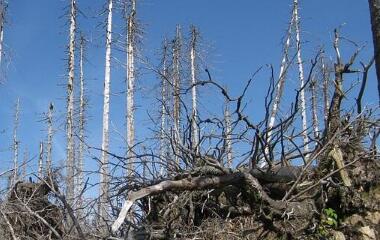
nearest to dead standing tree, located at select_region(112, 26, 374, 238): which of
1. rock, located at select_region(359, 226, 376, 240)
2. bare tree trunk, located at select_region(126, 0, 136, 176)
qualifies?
rock, located at select_region(359, 226, 376, 240)

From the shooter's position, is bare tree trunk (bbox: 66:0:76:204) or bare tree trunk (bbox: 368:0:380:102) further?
bare tree trunk (bbox: 66:0:76:204)

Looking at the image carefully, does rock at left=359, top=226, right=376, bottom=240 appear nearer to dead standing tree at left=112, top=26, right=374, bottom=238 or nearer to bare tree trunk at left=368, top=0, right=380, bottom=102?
dead standing tree at left=112, top=26, right=374, bottom=238

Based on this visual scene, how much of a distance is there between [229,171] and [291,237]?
3.18 ft

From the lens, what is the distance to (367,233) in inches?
227

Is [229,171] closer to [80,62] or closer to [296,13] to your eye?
[296,13]

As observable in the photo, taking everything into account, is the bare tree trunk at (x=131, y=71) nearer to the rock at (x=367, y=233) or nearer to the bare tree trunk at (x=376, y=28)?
the rock at (x=367, y=233)

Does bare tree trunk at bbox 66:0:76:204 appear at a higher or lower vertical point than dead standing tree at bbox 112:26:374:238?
higher

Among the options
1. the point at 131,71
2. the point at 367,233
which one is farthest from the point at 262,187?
the point at 131,71

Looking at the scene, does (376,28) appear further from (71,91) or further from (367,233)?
(71,91)

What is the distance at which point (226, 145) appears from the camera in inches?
262

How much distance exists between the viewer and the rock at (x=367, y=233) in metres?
5.73

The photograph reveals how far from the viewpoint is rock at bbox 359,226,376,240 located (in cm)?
573

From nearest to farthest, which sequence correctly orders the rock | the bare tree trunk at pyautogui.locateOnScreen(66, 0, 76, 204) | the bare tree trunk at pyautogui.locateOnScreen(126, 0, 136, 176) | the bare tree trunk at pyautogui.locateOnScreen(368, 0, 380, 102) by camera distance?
the bare tree trunk at pyautogui.locateOnScreen(368, 0, 380, 102)
the rock
the bare tree trunk at pyautogui.locateOnScreen(126, 0, 136, 176)
the bare tree trunk at pyautogui.locateOnScreen(66, 0, 76, 204)

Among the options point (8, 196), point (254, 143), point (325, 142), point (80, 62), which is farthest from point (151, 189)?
point (80, 62)
